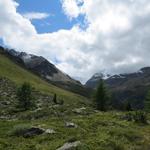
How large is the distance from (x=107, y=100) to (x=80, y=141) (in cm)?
7415

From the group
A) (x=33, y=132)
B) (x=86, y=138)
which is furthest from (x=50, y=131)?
(x=86, y=138)

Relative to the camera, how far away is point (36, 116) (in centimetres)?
4834

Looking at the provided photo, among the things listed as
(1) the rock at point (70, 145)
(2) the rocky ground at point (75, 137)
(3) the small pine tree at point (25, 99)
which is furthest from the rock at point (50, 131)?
(3) the small pine tree at point (25, 99)

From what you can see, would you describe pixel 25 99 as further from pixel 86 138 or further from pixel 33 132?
pixel 86 138

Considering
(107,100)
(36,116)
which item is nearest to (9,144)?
(36,116)

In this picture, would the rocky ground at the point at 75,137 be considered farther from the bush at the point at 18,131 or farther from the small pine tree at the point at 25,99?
the small pine tree at the point at 25,99

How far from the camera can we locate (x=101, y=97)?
9881 cm

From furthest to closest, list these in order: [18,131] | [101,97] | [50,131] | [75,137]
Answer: [101,97] < [50,131] < [18,131] < [75,137]

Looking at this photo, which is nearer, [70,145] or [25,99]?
[70,145]

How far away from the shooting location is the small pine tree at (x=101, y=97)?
3852 inches

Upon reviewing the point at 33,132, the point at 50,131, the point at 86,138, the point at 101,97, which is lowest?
the point at 86,138

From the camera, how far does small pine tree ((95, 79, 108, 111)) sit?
9785cm

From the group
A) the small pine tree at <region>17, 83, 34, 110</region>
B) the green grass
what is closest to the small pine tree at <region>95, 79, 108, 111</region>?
the small pine tree at <region>17, 83, 34, 110</region>

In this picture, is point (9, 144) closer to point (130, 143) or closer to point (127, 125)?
point (130, 143)
